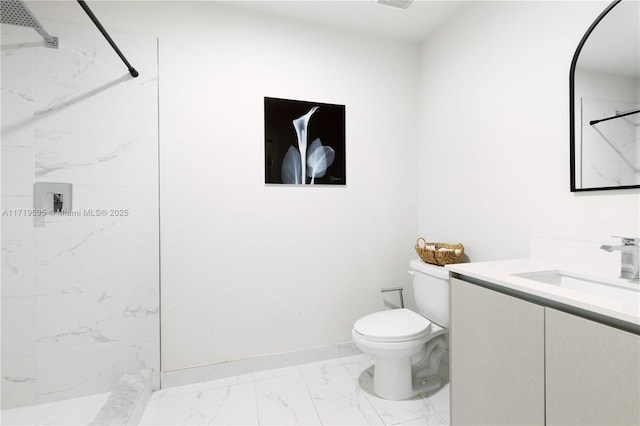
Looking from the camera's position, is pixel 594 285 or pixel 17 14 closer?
pixel 594 285

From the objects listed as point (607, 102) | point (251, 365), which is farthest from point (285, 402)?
point (607, 102)

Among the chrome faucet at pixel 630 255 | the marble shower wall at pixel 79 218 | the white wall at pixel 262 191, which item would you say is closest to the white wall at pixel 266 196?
the white wall at pixel 262 191

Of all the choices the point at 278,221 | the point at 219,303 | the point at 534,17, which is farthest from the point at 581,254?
the point at 219,303

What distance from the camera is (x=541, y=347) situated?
0.96 metres

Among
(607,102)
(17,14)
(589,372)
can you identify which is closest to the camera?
(589,372)

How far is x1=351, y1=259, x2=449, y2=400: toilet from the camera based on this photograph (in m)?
1.62

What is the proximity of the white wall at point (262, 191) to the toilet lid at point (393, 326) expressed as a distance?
42 centimetres

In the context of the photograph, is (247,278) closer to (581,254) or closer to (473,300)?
(473,300)

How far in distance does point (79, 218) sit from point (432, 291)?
2.05m

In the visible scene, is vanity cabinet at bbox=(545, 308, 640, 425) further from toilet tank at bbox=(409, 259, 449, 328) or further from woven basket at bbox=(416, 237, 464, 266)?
woven basket at bbox=(416, 237, 464, 266)

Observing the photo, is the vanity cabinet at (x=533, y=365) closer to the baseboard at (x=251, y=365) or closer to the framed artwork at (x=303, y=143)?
the baseboard at (x=251, y=365)

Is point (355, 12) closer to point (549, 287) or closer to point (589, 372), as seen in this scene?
point (549, 287)

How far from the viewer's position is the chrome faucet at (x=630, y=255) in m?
1.07

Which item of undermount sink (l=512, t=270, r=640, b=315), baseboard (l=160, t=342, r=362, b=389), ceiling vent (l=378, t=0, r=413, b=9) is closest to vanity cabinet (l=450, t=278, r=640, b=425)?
undermount sink (l=512, t=270, r=640, b=315)
